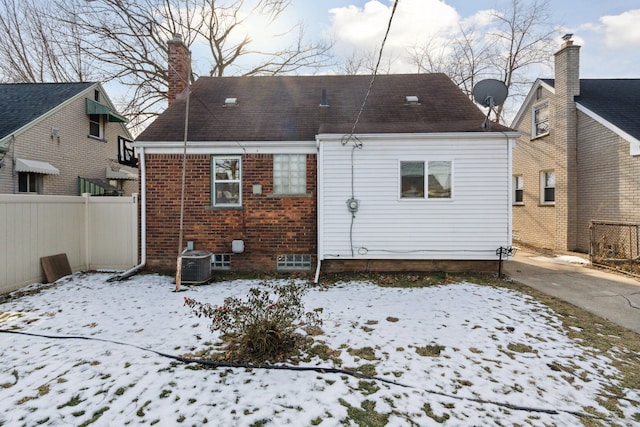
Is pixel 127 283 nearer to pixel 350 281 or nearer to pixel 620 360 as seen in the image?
pixel 350 281

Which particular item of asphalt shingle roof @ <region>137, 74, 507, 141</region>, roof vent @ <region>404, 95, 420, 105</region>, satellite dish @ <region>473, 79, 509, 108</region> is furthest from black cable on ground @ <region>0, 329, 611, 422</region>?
roof vent @ <region>404, 95, 420, 105</region>

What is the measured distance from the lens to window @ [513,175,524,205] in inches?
543

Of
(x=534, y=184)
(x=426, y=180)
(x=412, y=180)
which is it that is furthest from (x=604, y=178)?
(x=412, y=180)

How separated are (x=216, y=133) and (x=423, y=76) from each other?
7.72m

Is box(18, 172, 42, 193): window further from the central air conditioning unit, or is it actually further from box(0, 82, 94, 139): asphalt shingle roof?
the central air conditioning unit

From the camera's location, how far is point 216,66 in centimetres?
1917

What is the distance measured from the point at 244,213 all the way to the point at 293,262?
6.02 feet

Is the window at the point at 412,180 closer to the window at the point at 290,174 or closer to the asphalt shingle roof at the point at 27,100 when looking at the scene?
the window at the point at 290,174

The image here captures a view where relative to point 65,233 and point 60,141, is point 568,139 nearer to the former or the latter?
point 65,233

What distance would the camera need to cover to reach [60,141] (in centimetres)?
1234

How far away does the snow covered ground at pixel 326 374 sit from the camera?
110 inches

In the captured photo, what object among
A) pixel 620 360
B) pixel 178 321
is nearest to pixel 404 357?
pixel 620 360

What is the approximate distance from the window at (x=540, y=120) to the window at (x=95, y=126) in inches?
763

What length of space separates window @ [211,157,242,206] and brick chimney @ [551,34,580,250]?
11345 mm
